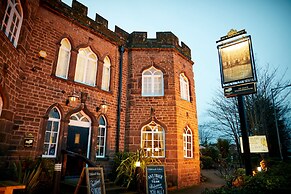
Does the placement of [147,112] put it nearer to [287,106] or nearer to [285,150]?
[287,106]

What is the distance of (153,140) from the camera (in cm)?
988

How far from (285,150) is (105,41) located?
66.2 ft

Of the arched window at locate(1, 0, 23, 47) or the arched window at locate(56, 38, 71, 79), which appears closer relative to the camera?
the arched window at locate(1, 0, 23, 47)

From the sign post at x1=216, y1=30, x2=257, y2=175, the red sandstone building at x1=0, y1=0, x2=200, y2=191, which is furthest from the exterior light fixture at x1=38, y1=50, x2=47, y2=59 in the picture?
the sign post at x1=216, y1=30, x2=257, y2=175

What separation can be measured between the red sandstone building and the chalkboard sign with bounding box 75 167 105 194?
143cm

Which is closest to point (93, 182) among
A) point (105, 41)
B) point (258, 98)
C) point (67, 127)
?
point (67, 127)

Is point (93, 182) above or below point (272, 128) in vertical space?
below

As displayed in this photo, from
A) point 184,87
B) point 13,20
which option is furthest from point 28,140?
point 184,87

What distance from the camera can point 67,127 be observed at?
7.88 metres

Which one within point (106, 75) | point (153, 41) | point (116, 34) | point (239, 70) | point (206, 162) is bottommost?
point (206, 162)

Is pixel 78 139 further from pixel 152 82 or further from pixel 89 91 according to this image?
pixel 152 82

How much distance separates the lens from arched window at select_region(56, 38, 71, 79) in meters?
8.40

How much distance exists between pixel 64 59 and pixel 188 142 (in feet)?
26.7

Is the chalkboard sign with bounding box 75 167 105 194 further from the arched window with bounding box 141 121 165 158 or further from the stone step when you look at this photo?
the arched window with bounding box 141 121 165 158
